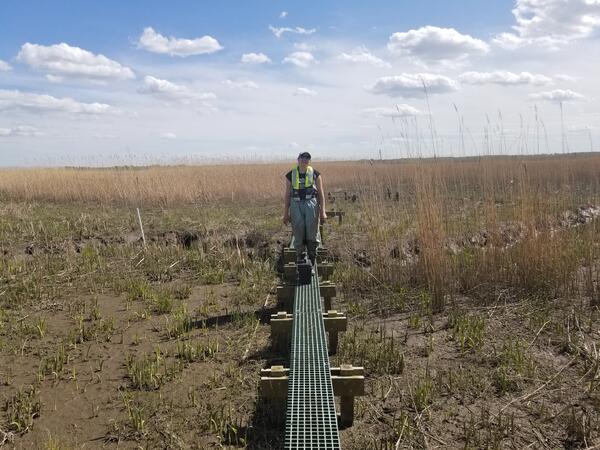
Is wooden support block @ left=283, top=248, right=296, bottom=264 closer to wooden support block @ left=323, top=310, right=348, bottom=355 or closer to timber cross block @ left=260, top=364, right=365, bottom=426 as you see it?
wooden support block @ left=323, top=310, right=348, bottom=355

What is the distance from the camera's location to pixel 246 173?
18.1 metres

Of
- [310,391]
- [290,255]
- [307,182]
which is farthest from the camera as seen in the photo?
[290,255]

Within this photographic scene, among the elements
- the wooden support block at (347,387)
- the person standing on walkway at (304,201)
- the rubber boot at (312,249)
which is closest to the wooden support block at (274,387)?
the wooden support block at (347,387)

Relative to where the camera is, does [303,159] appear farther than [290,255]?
No

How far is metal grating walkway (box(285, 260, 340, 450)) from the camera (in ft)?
8.12

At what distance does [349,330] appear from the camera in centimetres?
477

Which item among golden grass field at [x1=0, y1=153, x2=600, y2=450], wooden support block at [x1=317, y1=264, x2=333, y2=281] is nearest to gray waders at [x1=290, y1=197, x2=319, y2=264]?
wooden support block at [x1=317, y1=264, x2=333, y2=281]

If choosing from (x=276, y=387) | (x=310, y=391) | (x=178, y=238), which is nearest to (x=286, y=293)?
(x=276, y=387)

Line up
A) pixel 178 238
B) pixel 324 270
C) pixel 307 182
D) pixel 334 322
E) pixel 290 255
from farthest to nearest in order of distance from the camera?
pixel 178 238 → pixel 290 255 → pixel 324 270 → pixel 307 182 → pixel 334 322

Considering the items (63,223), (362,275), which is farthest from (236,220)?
(362,275)

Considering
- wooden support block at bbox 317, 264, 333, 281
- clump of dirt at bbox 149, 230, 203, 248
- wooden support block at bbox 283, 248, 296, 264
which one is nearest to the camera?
wooden support block at bbox 317, 264, 333, 281

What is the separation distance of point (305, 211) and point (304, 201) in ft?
0.40

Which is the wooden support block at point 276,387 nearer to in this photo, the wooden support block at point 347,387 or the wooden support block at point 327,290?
the wooden support block at point 347,387

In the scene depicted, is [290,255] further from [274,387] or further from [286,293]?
[274,387]
